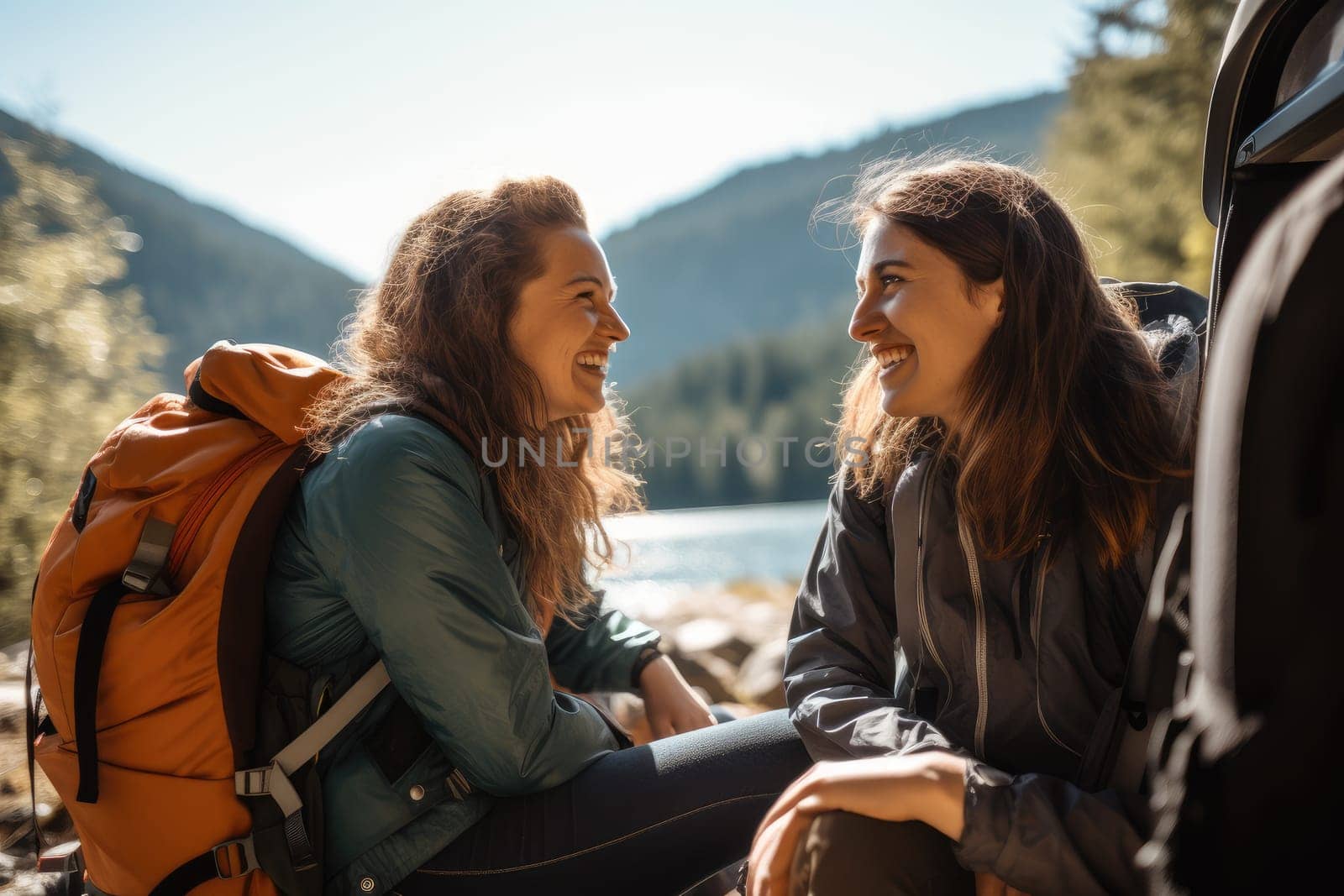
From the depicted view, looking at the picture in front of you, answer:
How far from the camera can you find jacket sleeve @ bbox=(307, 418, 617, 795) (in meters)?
1.45

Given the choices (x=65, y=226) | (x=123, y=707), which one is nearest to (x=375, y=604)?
(x=123, y=707)

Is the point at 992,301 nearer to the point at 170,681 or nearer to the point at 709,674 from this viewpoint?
the point at 170,681

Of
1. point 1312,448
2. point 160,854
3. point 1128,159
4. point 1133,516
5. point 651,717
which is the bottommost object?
point 651,717

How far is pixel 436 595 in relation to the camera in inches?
57.4

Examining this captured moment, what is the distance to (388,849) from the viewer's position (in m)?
1.50

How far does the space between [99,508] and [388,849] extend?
29.6 inches

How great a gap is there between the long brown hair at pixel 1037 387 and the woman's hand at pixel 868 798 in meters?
0.46

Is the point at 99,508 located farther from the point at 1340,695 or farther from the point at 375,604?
the point at 1340,695

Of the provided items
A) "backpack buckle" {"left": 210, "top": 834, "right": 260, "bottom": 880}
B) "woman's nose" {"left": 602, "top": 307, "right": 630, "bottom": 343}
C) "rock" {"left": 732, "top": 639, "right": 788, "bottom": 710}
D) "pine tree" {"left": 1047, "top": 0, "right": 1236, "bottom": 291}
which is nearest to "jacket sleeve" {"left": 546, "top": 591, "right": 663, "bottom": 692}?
"woman's nose" {"left": 602, "top": 307, "right": 630, "bottom": 343}

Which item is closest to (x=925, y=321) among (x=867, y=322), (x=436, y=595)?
(x=867, y=322)

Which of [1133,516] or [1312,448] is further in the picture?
[1133,516]

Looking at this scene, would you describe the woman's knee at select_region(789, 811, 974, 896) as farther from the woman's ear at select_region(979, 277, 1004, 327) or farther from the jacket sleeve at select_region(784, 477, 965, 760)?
the woman's ear at select_region(979, 277, 1004, 327)

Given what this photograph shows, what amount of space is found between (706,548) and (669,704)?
79.5 feet

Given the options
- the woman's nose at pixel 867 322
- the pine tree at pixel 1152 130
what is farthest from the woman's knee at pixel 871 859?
the pine tree at pixel 1152 130
